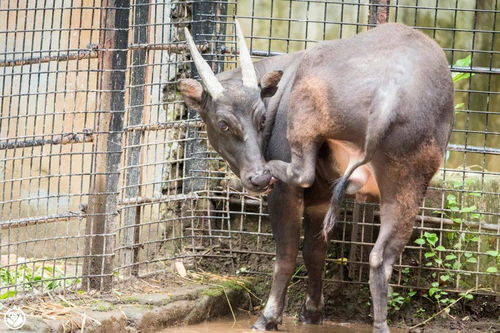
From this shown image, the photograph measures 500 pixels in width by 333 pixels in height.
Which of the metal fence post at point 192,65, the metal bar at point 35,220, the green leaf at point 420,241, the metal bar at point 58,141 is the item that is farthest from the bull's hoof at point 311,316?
the metal bar at point 58,141

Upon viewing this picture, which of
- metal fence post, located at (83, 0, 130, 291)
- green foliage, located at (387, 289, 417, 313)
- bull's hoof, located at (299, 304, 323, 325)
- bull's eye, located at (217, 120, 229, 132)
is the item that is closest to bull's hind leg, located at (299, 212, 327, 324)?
bull's hoof, located at (299, 304, 323, 325)

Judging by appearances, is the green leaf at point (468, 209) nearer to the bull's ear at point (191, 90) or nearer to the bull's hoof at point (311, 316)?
the bull's hoof at point (311, 316)

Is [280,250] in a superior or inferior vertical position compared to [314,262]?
superior

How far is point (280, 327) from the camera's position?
820cm

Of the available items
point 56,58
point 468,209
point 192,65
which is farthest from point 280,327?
point 56,58

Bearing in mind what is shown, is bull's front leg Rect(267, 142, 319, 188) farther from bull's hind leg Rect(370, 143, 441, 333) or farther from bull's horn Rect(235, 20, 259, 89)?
bull's horn Rect(235, 20, 259, 89)

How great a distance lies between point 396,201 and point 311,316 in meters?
1.92

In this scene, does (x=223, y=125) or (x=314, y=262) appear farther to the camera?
(x=314, y=262)

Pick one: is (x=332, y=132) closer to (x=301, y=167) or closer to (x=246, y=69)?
(x=301, y=167)

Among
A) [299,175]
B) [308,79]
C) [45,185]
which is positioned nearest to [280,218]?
[299,175]

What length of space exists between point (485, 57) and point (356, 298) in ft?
11.8

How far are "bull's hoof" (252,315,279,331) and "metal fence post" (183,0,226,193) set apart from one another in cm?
165

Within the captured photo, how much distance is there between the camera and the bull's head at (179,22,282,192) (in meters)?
7.64

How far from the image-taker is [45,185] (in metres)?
10.8
